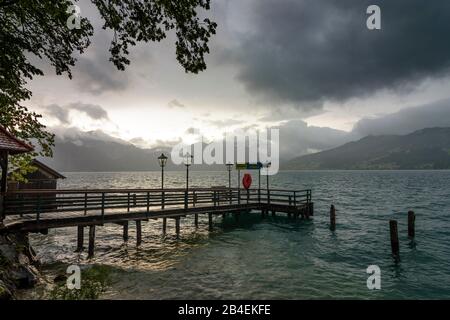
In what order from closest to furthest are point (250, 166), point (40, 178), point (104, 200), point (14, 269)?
1. point (14, 269)
2. point (104, 200)
3. point (250, 166)
4. point (40, 178)

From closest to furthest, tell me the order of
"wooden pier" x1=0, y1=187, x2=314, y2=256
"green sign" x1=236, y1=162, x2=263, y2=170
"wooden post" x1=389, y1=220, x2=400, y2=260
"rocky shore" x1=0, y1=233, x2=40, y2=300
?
"rocky shore" x1=0, y1=233, x2=40, y2=300 → "wooden pier" x1=0, y1=187, x2=314, y2=256 → "wooden post" x1=389, y1=220, x2=400, y2=260 → "green sign" x1=236, y1=162, x2=263, y2=170

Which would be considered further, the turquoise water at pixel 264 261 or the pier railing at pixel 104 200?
the pier railing at pixel 104 200

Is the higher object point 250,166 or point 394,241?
point 250,166

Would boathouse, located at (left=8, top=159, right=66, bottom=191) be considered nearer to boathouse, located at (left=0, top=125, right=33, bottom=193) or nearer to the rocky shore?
boathouse, located at (left=0, top=125, right=33, bottom=193)

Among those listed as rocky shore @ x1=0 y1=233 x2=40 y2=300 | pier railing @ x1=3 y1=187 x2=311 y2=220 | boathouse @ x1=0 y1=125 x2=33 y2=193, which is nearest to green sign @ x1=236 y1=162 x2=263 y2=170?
pier railing @ x1=3 y1=187 x2=311 y2=220

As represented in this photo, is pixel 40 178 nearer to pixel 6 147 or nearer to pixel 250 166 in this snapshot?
pixel 6 147

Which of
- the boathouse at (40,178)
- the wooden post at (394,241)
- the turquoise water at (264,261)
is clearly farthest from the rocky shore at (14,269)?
the wooden post at (394,241)

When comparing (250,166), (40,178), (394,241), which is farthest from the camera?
(40,178)

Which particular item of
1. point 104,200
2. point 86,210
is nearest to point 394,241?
point 104,200

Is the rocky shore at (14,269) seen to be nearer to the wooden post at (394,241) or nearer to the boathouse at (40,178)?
the boathouse at (40,178)
